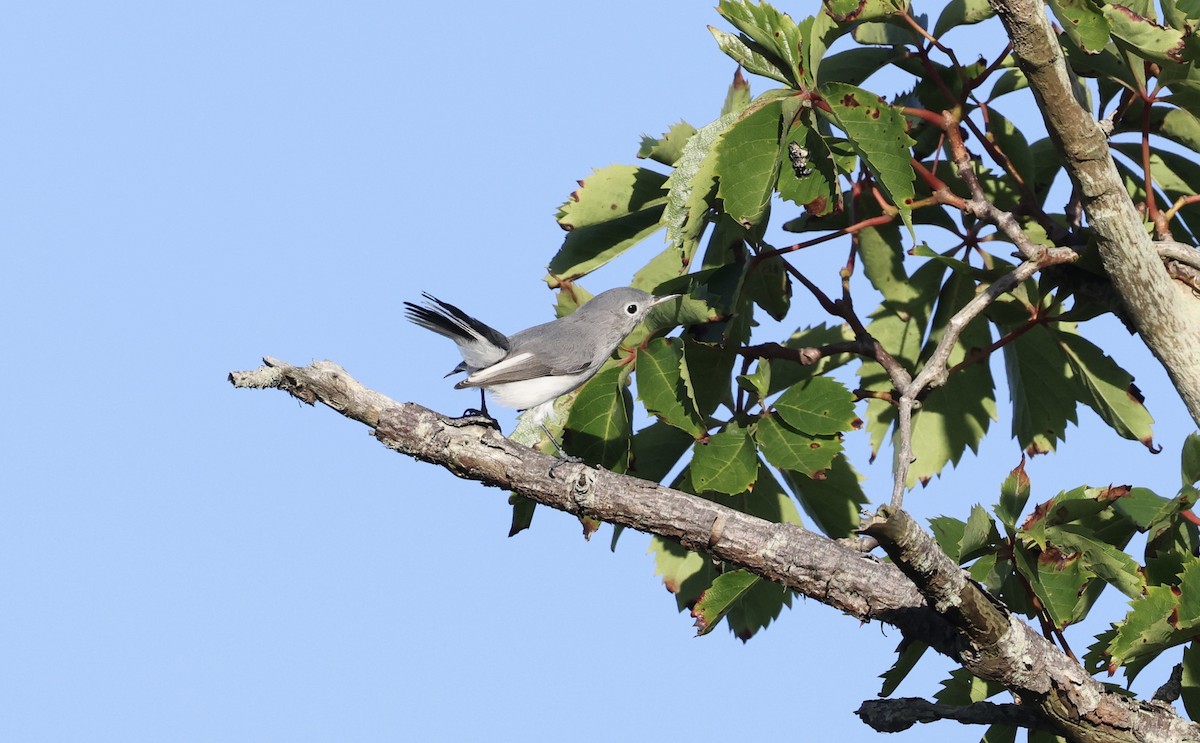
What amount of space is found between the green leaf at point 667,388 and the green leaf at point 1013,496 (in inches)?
44.0

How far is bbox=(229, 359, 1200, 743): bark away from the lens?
3.68m

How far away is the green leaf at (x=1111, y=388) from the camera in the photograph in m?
5.25

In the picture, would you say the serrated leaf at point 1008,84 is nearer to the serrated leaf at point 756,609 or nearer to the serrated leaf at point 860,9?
the serrated leaf at point 860,9

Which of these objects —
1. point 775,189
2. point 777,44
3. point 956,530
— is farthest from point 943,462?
point 777,44

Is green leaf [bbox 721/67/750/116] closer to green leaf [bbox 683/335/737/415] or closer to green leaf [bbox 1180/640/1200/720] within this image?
green leaf [bbox 683/335/737/415]

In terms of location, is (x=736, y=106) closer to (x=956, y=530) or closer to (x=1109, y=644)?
(x=956, y=530)

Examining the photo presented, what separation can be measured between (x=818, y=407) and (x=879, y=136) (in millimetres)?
1021

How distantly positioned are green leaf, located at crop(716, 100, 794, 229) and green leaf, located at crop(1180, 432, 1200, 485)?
174 cm

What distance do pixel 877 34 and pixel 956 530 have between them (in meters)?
2.18

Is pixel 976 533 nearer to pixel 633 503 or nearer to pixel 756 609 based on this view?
pixel 633 503

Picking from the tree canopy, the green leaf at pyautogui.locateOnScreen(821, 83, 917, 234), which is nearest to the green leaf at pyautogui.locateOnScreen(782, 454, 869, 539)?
the tree canopy

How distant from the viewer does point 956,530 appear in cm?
425

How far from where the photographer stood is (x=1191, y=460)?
4434mm

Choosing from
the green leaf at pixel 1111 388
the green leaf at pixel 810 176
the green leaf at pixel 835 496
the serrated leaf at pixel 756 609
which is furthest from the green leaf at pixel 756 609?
the green leaf at pixel 810 176
